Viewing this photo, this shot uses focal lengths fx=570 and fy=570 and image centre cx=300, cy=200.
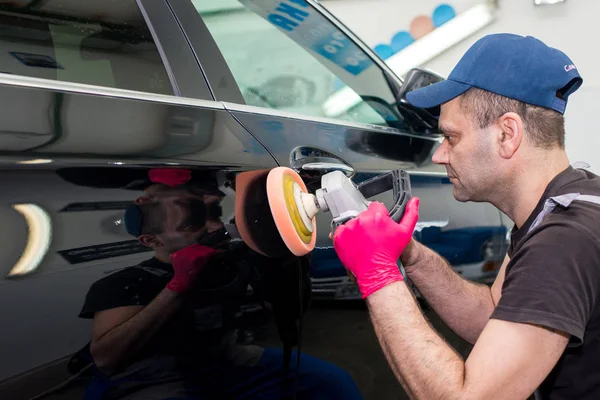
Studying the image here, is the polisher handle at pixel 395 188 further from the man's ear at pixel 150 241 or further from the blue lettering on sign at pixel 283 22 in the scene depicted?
the blue lettering on sign at pixel 283 22

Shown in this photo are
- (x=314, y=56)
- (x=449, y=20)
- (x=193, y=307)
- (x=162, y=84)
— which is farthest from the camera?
(x=449, y=20)

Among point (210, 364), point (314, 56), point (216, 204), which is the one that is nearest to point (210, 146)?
point (216, 204)

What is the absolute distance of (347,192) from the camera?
43.4 inches

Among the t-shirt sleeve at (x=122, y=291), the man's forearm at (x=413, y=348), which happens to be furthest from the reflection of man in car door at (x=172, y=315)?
the man's forearm at (x=413, y=348)

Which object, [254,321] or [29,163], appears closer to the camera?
[29,163]

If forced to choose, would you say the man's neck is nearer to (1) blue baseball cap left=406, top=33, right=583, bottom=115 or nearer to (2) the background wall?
(1) blue baseball cap left=406, top=33, right=583, bottom=115

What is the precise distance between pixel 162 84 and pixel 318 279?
506 mm

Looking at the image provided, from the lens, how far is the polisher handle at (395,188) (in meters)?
1.18

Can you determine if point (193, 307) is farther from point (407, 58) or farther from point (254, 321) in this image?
point (407, 58)

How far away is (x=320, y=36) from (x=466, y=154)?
2.72 feet

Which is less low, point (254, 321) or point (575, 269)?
point (575, 269)

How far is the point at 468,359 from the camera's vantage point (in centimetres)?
99

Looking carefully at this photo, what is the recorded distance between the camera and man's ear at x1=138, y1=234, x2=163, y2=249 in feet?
2.85

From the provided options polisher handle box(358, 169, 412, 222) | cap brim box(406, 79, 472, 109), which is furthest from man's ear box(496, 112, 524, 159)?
polisher handle box(358, 169, 412, 222)
